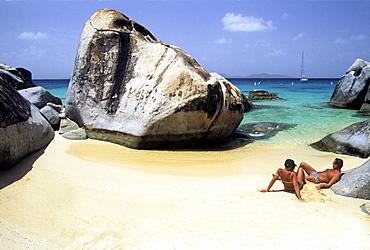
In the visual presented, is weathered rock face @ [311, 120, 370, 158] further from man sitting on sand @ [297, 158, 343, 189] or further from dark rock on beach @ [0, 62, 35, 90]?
dark rock on beach @ [0, 62, 35, 90]

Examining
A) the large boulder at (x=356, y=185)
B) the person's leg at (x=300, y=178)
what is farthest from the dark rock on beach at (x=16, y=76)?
the large boulder at (x=356, y=185)

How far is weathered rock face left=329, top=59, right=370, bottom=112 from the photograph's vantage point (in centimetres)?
1679

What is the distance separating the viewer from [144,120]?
6.67 meters

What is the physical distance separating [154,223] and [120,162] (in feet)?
8.42

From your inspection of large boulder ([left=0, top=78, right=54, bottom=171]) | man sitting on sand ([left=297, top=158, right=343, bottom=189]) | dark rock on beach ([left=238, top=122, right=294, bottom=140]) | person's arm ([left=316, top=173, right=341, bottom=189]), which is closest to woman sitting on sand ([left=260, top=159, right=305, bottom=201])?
man sitting on sand ([left=297, top=158, right=343, bottom=189])

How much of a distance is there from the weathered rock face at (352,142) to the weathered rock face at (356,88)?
→ 33.1 feet

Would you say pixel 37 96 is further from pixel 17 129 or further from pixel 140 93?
pixel 17 129

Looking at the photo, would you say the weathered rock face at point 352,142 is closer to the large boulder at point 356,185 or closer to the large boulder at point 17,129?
the large boulder at point 356,185

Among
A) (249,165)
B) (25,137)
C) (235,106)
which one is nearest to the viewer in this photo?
(25,137)

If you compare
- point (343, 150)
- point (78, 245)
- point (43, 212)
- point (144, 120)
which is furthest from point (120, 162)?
point (343, 150)

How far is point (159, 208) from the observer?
3.91 metres

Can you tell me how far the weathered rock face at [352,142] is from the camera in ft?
22.6

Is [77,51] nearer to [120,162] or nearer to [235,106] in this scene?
[120,162]

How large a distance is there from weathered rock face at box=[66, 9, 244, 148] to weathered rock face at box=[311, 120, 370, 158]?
7.49ft
